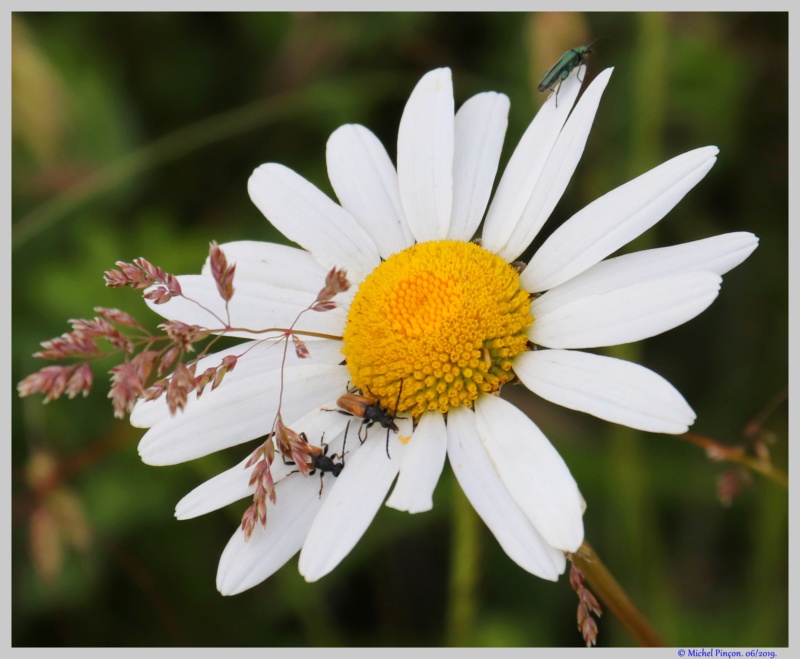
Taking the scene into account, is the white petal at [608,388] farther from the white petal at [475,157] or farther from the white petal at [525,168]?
the white petal at [475,157]

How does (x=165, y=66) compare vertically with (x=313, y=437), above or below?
above

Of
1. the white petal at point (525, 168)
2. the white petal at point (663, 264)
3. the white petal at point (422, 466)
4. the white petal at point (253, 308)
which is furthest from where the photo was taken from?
the white petal at point (253, 308)

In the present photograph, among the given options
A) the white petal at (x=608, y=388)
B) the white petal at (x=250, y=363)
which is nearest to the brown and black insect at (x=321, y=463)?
the white petal at (x=250, y=363)

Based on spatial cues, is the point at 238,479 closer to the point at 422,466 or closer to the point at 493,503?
the point at 422,466

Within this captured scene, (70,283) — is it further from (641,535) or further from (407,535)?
(641,535)

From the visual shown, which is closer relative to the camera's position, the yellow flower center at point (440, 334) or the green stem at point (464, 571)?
the yellow flower center at point (440, 334)

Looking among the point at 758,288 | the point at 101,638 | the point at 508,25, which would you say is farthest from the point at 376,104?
the point at 101,638
